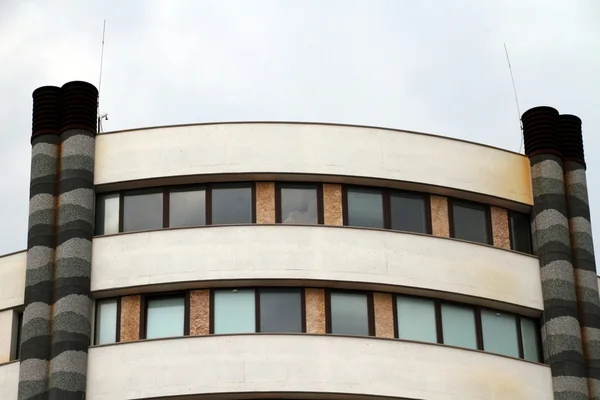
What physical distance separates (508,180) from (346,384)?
10.3m

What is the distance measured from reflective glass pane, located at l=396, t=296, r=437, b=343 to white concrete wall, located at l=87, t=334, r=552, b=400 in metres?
0.85

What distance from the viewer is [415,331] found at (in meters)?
46.9

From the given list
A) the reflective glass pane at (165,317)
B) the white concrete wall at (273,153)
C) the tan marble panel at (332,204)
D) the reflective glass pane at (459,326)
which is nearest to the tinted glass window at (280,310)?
the reflective glass pane at (165,317)

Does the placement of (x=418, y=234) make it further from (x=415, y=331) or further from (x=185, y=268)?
(x=185, y=268)

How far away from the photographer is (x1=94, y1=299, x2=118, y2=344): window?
46281 mm

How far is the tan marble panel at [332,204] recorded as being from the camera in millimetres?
47562

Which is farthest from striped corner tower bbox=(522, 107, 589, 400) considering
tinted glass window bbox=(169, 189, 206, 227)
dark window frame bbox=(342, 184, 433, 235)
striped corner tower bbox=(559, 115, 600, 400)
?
tinted glass window bbox=(169, 189, 206, 227)

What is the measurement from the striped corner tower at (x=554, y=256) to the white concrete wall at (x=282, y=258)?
7.31ft

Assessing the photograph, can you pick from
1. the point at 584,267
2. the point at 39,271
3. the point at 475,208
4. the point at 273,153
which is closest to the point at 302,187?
the point at 273,153

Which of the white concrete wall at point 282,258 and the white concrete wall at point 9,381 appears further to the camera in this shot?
the white concrete wall at point 282,258

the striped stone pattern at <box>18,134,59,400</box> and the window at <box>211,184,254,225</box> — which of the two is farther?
the window at <box>211,184,254,225</box>

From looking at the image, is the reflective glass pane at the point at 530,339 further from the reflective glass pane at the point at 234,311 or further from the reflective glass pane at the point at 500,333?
Result: the reflective glass pane at the point at 234,311

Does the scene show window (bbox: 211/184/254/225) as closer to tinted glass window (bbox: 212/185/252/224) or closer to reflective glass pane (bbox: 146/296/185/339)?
tinted glass window (bbox: 212/185/252/224)

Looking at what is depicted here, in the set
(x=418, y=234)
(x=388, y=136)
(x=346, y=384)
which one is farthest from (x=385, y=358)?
(x=388, y=136)
